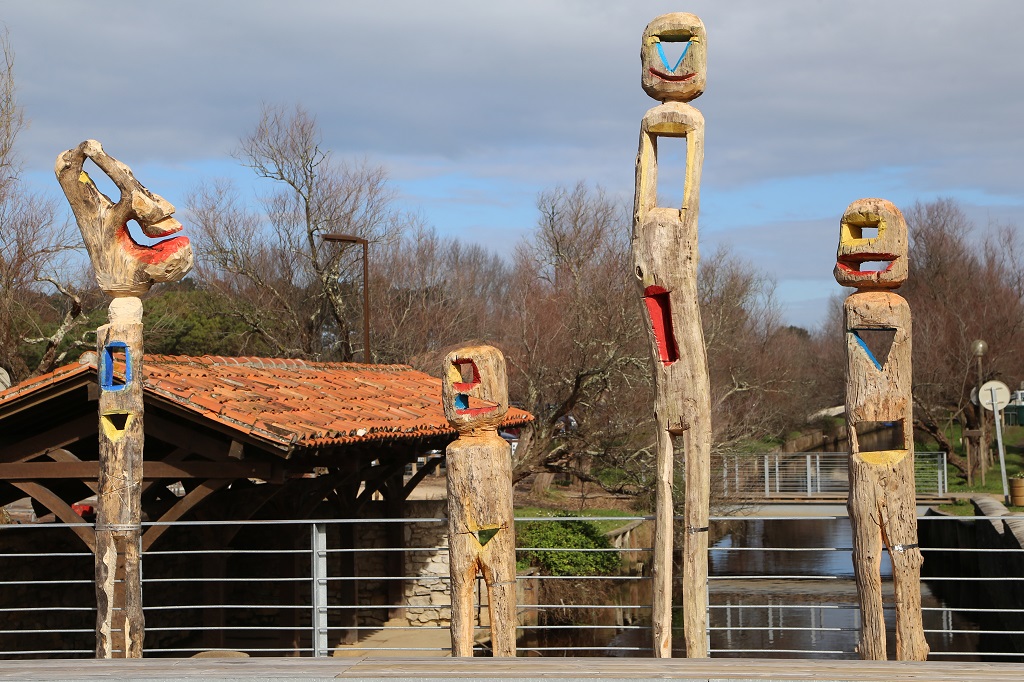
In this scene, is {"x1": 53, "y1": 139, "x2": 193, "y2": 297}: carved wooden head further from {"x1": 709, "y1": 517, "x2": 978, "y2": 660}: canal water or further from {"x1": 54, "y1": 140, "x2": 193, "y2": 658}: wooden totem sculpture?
{"x1": 709, "y1": 517, "x2": 978, "y2": 660}: canal water

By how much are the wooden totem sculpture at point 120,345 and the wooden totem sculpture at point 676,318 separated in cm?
309

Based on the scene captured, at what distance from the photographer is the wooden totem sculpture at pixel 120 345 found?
6.74 m

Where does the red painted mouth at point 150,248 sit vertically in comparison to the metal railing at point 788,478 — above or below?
above

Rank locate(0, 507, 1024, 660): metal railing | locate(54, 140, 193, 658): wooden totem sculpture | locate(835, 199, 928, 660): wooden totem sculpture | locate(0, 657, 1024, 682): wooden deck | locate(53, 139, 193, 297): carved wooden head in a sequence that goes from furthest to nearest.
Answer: locate(0, 507, 1024, 660): metal railing
locate(53, 139, 193, 297): carved wooden head
locate(54, 140, 193, 658): wooden totem sculpture
locate(835, 199, 928, 660): wooden totem sculpture
locate(0, 657, 1024, 682): wooden deck

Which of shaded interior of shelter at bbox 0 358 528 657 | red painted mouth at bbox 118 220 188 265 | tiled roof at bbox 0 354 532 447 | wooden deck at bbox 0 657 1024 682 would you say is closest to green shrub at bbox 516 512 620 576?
shaded interior of shelter at bbox 0 358 528 657

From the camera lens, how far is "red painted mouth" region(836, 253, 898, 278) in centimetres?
616

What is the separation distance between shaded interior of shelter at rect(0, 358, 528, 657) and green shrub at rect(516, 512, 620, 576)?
3.59m

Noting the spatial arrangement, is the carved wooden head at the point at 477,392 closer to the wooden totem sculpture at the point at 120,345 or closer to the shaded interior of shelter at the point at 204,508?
the wooden totem sculpture at the point at 120,345

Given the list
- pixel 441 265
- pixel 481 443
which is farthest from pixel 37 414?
pixel 441 265

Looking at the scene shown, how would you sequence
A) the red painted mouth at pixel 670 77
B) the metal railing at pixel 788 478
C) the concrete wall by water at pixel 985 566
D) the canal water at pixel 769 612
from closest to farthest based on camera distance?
the red painted mouth at pixel 670 77
the concrete wall by water at pixel 985 566
the canal water at pixel 769 612
the metal railing at pixel 788 478

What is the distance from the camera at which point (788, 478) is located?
87.4 feet

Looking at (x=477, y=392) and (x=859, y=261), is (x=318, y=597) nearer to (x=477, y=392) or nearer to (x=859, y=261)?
(x=477, y=392)

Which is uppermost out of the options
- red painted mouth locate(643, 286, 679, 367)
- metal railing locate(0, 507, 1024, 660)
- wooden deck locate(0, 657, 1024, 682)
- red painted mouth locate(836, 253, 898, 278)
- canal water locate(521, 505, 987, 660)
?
red painted mouth locate(836, 253, 898, 278)

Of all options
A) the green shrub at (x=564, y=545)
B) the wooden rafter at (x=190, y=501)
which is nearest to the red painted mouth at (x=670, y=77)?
the wooden rafter at (x=190, y=501)
